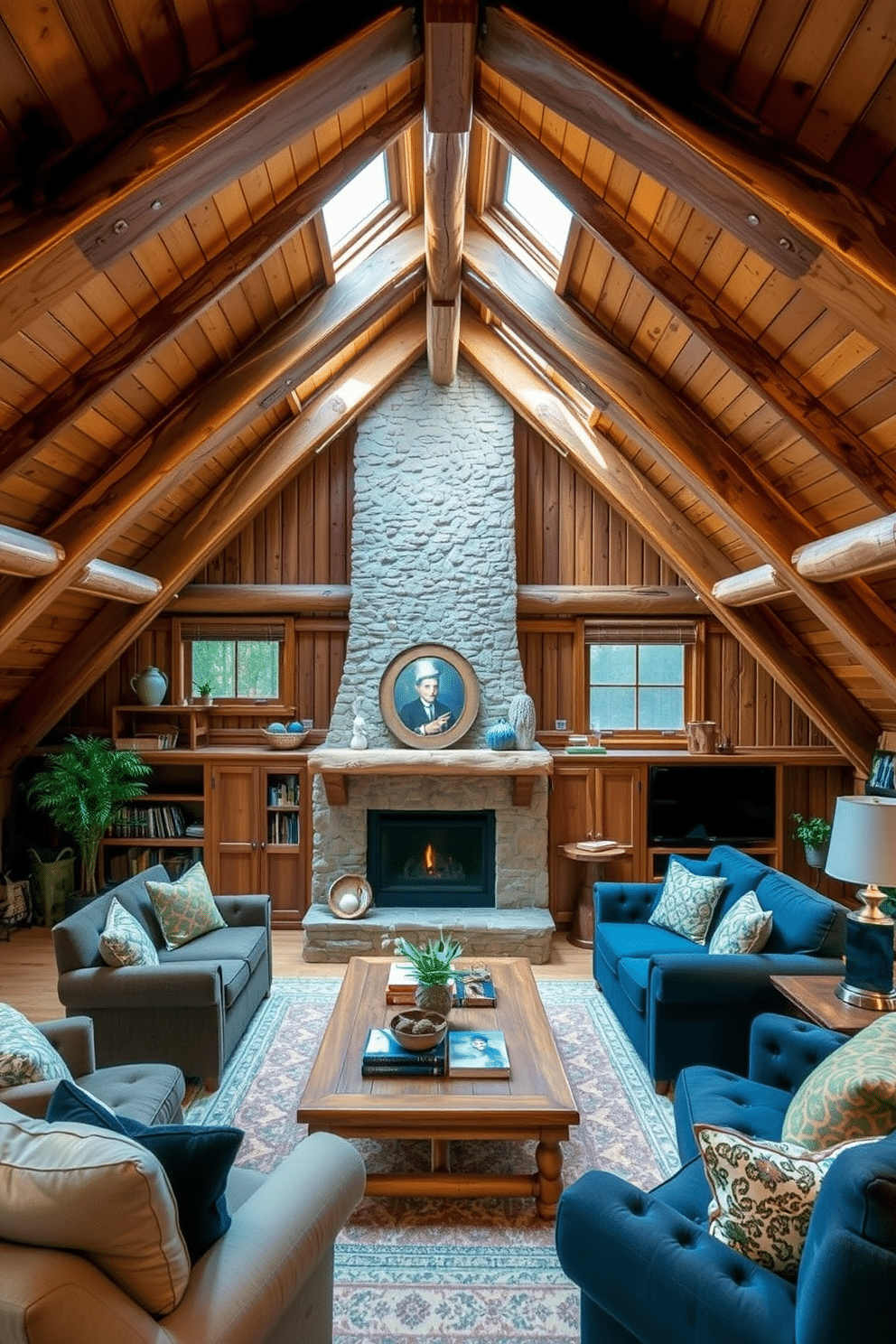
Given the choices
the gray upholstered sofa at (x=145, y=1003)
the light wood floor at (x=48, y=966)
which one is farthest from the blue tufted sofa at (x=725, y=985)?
the gray upholstered sofa at (x=145, y=1003)

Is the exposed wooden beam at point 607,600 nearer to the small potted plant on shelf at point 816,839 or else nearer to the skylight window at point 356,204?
the small potted plant on shelf at point 816,839

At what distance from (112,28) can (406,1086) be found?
3.65 meters

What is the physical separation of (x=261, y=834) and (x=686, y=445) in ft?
14.1

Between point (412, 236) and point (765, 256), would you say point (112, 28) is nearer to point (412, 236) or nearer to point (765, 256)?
point (765, 256)

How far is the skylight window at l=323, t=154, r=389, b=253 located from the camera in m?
4.76

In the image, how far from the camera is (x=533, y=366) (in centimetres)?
627

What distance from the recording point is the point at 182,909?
4.79m

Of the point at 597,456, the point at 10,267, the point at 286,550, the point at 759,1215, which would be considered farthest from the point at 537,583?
the point at 759,1215

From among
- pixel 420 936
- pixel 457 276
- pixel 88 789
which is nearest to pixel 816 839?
pixel 420 936

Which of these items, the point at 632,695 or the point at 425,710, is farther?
the point at 632,695

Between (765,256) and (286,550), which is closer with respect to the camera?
(765,256)

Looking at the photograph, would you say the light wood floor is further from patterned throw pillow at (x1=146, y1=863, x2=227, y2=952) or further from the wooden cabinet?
patterned throw pillow at (x1=146, y1=863, x2=227, y2=952)

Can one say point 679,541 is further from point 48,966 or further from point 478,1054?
point 48,966

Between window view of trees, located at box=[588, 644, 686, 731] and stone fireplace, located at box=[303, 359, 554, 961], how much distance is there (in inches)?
35.6
